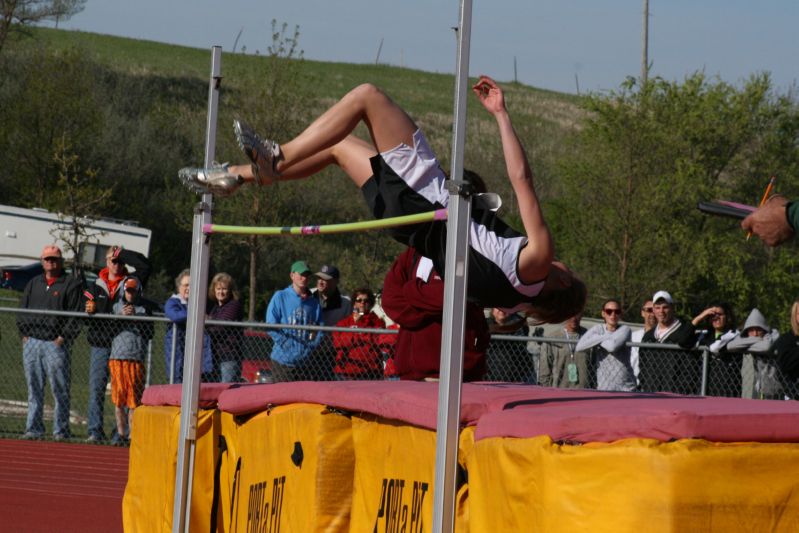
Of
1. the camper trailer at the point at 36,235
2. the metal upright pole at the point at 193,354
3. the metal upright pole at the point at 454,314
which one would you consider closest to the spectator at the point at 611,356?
the metal upright pole at the point at 193,354

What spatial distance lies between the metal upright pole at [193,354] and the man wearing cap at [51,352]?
5.83 meters

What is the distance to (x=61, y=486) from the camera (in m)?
8.75

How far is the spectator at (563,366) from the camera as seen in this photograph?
370 inches

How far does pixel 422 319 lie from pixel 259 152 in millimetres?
961

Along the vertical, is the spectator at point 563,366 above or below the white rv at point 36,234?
below

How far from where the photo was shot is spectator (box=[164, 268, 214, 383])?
1012 cm

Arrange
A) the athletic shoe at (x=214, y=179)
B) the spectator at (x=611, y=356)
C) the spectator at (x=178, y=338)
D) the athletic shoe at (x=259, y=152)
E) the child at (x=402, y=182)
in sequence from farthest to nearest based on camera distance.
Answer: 1. the spectator at (x=178, y=338)
2. the spectator at (x=611, y=356)
3. the athletic shoe at (x=214, y=179)
4. the athletic shoe at (x=259, y=152)
5. the child at (x=402, y=182)

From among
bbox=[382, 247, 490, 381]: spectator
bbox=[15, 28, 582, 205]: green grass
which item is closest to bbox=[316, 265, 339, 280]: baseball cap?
bbox=[382, 247, 490, 381]: spectator

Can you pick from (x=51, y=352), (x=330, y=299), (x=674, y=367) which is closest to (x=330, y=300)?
(x=330, y=299)

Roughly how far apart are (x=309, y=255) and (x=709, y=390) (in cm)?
2798

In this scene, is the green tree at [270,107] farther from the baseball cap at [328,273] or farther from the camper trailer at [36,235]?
the baseball cap at [328,273]

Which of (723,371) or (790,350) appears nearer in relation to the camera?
(790,350)

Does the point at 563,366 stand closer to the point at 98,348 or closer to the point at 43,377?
the point at 98,348

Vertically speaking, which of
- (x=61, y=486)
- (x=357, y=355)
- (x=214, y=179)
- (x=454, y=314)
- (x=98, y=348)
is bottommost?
(x=61, y=486)
